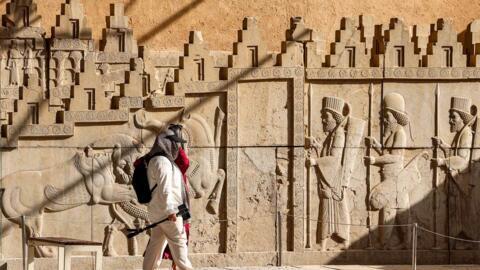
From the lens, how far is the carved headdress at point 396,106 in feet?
83.9

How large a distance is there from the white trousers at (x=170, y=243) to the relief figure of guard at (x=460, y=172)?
671 centimetres

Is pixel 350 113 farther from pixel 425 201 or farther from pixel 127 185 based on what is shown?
pixel 127 185

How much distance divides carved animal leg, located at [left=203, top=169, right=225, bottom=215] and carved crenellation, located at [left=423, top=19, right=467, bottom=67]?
10.8ft

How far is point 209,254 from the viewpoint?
→ 82.1 ft

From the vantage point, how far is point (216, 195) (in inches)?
990

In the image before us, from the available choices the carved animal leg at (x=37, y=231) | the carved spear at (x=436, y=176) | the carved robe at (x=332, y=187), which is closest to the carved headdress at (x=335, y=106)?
the carved robe at (x=332, y=187)

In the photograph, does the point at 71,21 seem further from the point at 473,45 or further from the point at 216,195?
the point at 473,45

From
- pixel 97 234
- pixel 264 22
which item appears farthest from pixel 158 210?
pixel 264 22

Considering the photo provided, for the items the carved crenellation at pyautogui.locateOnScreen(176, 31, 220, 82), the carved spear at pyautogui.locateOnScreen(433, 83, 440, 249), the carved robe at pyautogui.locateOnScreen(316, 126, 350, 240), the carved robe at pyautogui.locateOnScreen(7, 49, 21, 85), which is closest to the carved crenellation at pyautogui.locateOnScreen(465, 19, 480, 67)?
the carved spear at pyautogui.locateOnScreen(433, 83, 440, 249)

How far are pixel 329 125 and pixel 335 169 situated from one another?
0.62m

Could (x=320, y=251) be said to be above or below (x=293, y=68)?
below

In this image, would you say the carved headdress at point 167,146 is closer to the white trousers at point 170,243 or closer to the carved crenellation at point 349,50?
the white trousers at point 170,243

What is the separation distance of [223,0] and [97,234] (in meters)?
12.7

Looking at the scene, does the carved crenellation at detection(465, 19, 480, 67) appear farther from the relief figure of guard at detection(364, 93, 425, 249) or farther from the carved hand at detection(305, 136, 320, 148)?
the carved hand at detection(305, 136, 320, 148)
